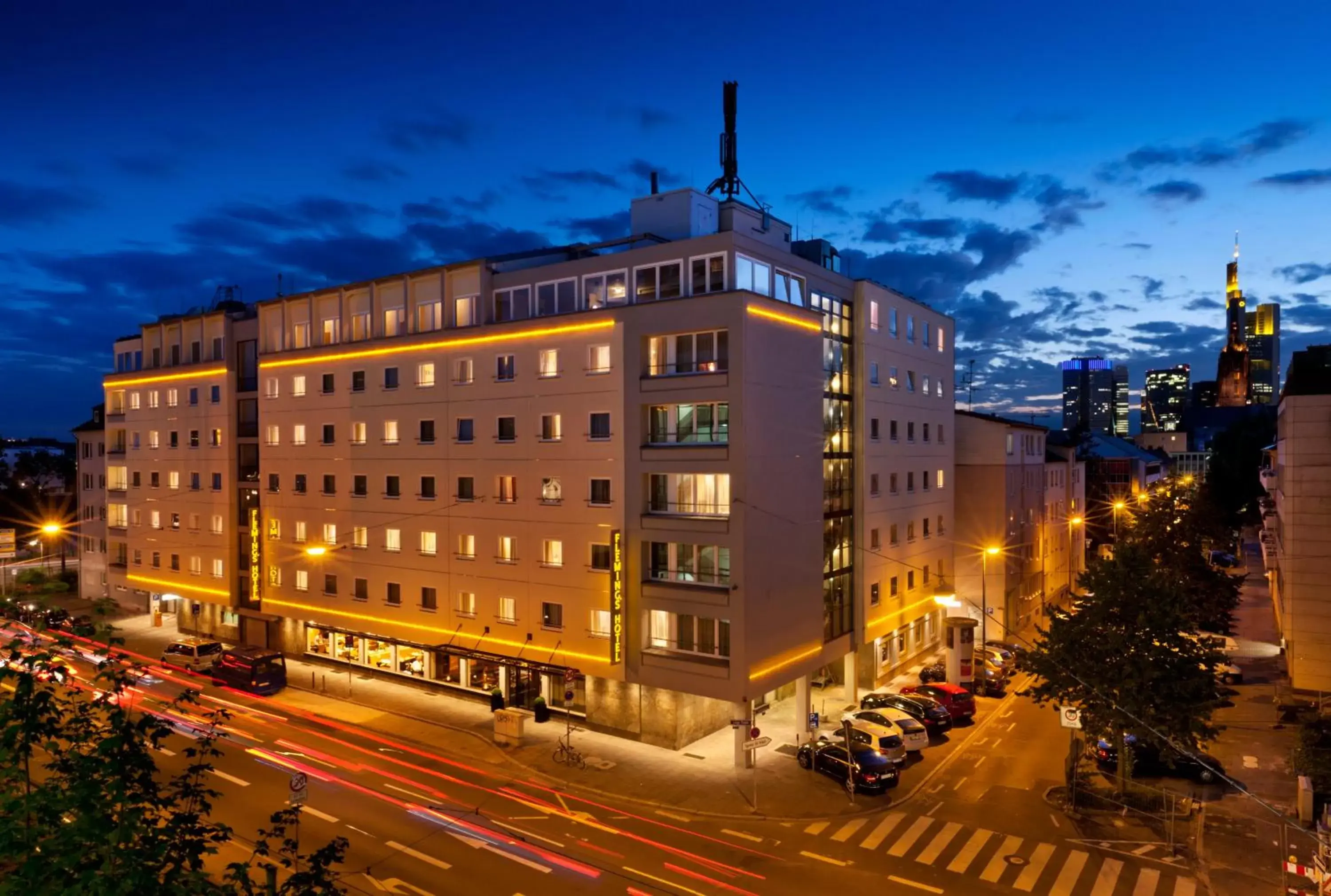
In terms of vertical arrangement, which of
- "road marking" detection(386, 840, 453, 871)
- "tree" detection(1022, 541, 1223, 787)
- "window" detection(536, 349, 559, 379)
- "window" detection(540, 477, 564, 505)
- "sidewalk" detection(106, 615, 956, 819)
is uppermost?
"window" detection(536, 349, 559, 379)

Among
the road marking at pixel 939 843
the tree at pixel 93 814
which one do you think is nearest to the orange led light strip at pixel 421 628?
the road marking at pixel 939 843

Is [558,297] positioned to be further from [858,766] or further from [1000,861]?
[1000,861]

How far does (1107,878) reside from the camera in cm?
2423

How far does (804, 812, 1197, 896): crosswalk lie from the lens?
77.7 ft

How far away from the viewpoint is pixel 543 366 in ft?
128

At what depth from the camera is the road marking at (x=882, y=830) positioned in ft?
87.1

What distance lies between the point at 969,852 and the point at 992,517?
32.9 meters

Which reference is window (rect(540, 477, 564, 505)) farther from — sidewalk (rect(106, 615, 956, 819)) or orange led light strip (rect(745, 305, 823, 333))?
orange led light strip (rect(745, 305, 823, 333))

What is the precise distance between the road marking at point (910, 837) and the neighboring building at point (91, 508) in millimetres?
68738

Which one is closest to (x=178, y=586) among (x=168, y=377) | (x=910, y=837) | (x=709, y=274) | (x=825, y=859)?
(x=168, y=377)

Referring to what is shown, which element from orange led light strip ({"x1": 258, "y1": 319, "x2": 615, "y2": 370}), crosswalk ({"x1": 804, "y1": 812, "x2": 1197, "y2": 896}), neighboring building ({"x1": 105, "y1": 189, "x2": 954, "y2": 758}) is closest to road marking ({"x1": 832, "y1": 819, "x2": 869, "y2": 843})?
crosswalk ({"x1": 804, "y1": 812, "x2": 1197, "y2": 896})

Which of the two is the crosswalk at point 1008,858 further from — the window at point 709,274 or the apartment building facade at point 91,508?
the apartment building facade at point 91,508

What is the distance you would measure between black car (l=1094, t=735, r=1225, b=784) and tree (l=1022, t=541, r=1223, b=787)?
0.87 meters

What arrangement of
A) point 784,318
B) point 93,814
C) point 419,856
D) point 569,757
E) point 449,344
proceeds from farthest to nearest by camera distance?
point 449,344, point 784,318, point 569,757, point 419,856, point 93,814
